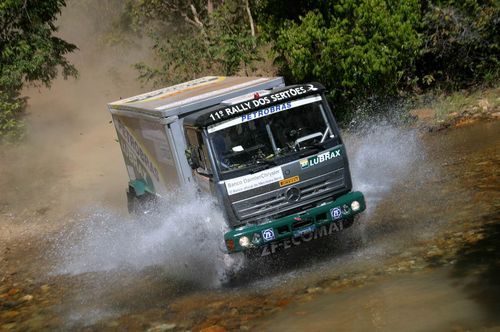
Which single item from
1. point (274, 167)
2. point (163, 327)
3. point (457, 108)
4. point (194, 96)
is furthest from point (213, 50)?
point (163, 327)

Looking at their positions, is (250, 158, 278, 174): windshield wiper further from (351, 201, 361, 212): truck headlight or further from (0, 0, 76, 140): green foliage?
(0, 0, 76, 140): green foliage

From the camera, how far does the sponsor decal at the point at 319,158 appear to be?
8.34 m

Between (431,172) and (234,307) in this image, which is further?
(431,172)

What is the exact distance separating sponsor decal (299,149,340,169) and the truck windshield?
9 centimetres

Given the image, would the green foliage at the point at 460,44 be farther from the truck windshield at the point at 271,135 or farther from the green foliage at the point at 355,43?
the truck windshield at the point at 271,135

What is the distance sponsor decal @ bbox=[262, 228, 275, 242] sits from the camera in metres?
8.09

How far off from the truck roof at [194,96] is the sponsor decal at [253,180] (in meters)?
1.70

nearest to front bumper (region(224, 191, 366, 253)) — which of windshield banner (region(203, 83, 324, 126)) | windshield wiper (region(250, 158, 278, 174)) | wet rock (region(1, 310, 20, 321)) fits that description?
windshield wiper (region(250, 158, 278, 174))

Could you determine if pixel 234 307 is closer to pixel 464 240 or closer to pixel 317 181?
pixel 317 181

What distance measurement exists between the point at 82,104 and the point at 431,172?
76.4 feet

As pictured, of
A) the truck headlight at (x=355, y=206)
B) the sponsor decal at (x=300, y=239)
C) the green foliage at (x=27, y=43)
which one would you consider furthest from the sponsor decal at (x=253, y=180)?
the green foliage at (x=27, y=43)

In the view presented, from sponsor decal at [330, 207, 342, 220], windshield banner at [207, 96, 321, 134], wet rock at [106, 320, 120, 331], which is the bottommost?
wet rock at [106, 320, 120, 331]

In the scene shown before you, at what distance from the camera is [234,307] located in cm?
769

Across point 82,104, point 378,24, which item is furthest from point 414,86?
point 82,104
